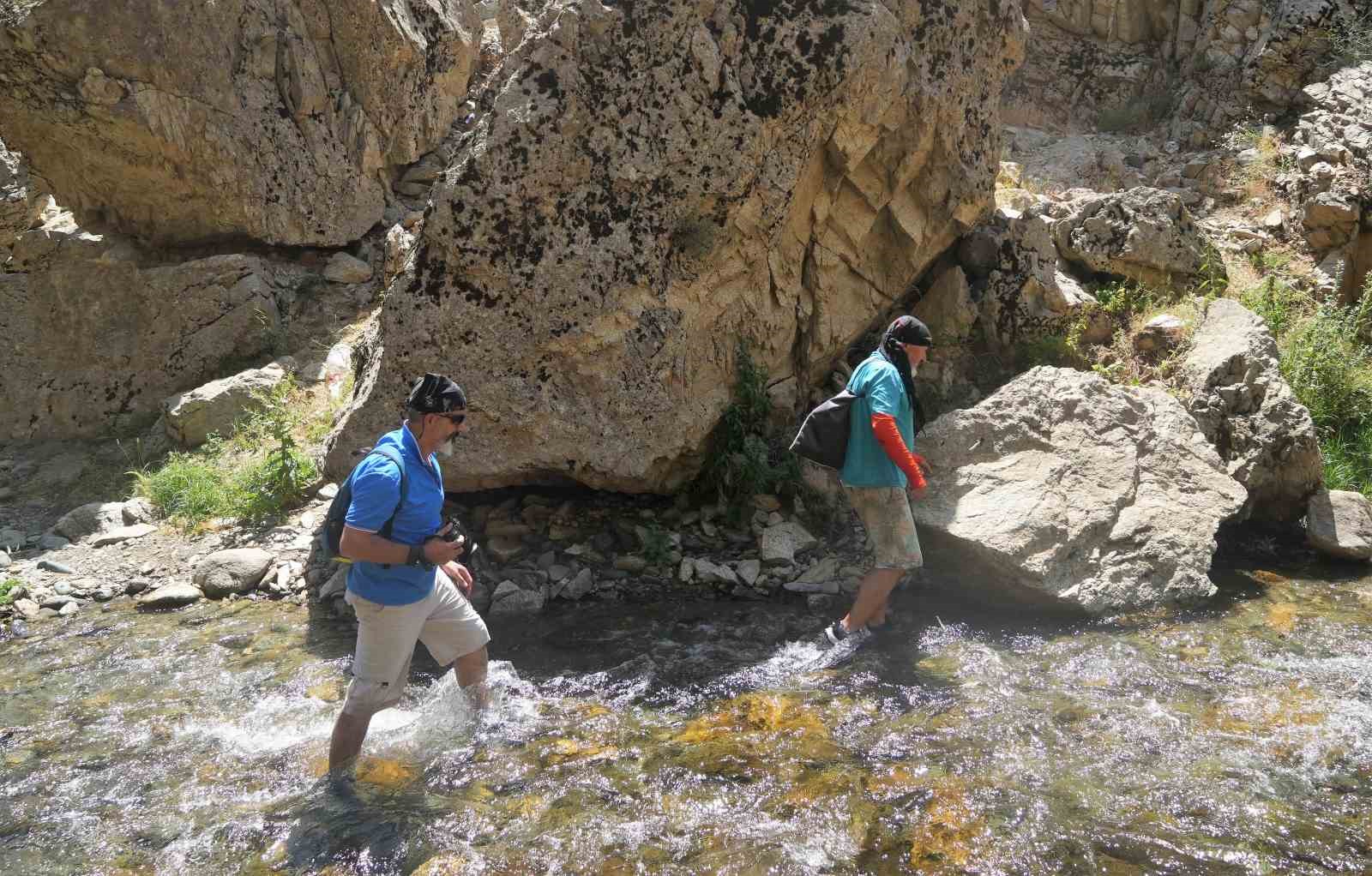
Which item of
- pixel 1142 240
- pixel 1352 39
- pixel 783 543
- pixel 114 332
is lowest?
pixel 783 543

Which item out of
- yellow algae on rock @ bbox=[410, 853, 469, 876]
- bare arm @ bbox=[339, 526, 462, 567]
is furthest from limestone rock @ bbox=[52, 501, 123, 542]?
yellow algae on rock @ bbox=[410, 853, 469, 876]

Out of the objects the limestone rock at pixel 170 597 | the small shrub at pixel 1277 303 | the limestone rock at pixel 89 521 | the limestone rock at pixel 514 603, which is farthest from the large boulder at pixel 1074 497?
the limestone rock at pixel 89 521

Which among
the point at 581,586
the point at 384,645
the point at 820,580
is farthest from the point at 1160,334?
the point at 384,645

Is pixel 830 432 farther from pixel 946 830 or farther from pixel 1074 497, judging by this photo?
pixel 946 830

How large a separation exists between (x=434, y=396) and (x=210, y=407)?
219 inches

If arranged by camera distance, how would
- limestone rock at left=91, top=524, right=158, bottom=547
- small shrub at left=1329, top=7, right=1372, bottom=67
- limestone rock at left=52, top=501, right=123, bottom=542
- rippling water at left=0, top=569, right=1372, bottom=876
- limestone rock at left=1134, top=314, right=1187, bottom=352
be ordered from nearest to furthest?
rippling water at left=0, top=569, right=1372, bottom=876
limestone rock at left=91, top=524, right=158, bottom=547
limestone rock at left=52, top=501, right=123, bottom=542
limestone rock at left=1134, top=314, right=1187, bottom=352
small shrub at left=1329, top=7, right=1372, bottom=67

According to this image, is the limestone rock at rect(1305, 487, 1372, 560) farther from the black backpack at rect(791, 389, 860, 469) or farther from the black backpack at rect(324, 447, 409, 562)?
the black backpack at rect(324, 447, 409, 562)

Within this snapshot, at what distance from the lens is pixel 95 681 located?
17.7 ft

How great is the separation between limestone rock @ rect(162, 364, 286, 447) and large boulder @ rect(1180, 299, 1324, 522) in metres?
8.19

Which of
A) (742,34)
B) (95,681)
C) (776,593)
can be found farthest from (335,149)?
(776,593)

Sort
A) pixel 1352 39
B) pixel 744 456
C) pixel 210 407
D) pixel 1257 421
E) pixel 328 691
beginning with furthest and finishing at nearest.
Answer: pixel 1352 39 < pixel 210 407 < pixel 1257 421 < pixel 744 456 < pixel 328 691

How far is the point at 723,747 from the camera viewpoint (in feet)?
14.9

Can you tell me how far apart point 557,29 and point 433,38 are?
5.81 metres

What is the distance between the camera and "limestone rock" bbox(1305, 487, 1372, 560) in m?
6.51
